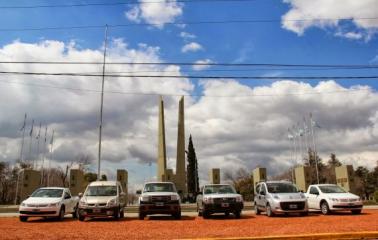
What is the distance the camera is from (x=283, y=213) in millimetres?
19453

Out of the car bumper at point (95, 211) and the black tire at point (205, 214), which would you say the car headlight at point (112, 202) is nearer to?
the car bumper at point (95, 211)

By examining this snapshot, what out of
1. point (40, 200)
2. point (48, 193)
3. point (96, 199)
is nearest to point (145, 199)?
point (96, 199)

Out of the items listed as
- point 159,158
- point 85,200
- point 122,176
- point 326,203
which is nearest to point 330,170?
point 159,158

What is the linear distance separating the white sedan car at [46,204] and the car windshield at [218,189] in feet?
22.1

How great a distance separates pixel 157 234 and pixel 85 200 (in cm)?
711

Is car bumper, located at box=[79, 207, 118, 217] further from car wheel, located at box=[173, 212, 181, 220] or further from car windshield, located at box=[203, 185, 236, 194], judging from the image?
car windshield, located at box=[203, 185, 236, 194]

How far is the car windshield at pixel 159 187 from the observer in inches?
786

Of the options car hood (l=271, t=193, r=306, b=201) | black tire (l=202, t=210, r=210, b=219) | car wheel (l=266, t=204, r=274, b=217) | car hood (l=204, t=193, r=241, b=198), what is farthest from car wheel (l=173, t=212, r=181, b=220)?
car hood (l=271, t=193, r=306, b=201)

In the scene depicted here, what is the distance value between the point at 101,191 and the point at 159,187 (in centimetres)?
272

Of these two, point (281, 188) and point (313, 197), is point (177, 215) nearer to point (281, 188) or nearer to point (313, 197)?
point (281, 188)

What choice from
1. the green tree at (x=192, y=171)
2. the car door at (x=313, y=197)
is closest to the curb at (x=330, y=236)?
the car door at (x=313, y=197)

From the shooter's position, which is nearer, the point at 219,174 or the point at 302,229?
the point at 302,229

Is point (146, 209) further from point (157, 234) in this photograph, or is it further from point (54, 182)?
point (54, 182)

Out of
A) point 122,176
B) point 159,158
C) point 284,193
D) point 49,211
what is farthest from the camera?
point 159,158
